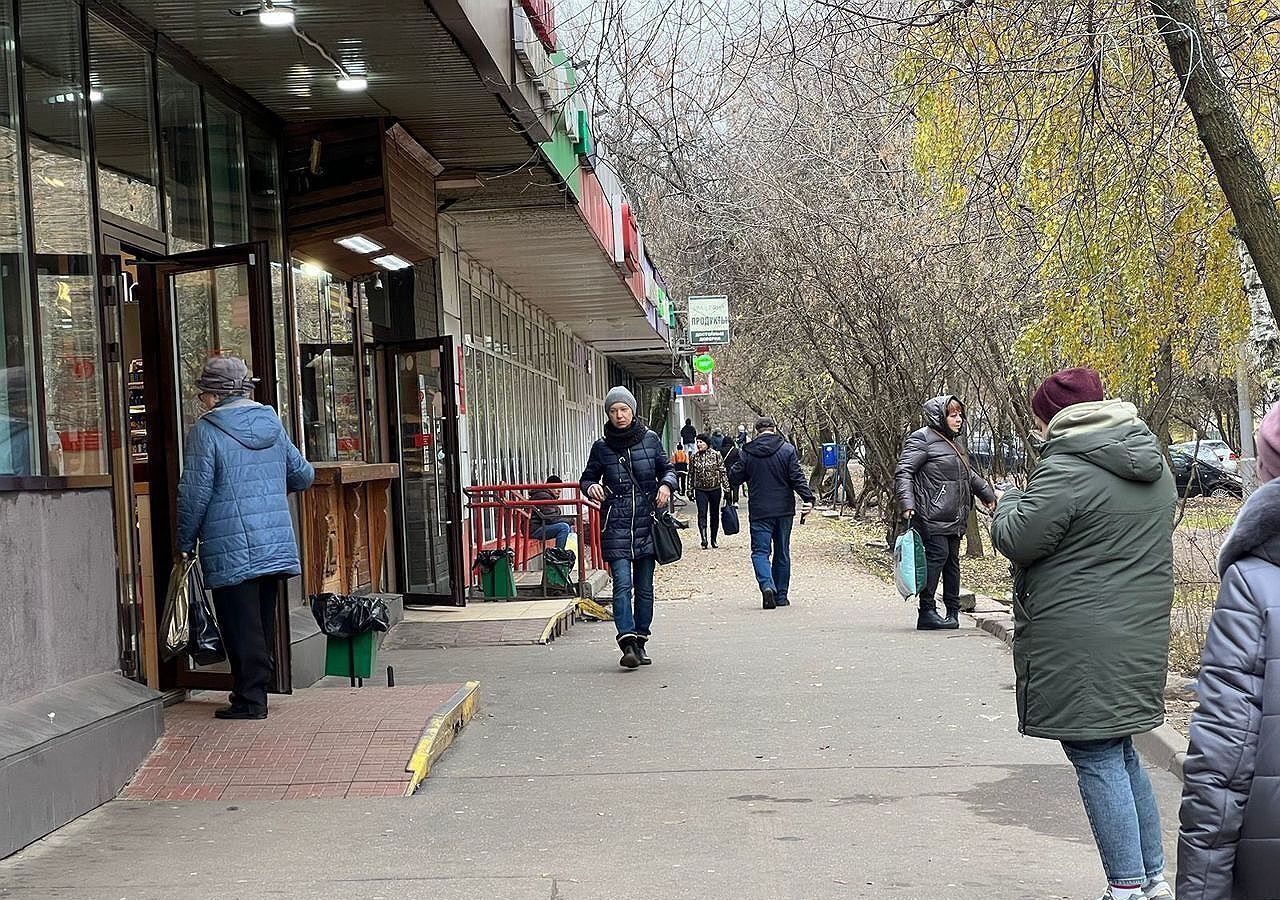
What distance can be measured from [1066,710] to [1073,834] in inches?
62.2

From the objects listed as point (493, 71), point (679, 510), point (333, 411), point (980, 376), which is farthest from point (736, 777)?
point (679, 510)

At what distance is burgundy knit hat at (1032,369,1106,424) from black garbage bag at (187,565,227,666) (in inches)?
175

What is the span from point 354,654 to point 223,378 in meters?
1.99

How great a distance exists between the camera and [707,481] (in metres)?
25.1

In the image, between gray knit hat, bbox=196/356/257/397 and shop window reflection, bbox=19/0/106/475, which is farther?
gray knit hat, bbox=196/356/257/397

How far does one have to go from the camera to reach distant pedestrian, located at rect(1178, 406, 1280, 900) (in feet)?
9.82

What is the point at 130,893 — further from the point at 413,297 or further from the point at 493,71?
the point at 413,297

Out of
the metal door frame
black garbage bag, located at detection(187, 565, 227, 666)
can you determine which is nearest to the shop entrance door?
the metal door frame

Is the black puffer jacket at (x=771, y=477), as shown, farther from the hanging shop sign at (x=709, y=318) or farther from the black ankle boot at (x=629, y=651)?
the hanging shop sign at (x=709, y=318)

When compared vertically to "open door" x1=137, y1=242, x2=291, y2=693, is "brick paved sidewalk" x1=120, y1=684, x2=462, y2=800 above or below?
below

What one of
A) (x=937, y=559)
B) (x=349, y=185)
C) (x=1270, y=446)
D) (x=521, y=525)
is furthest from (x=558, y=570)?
(x=1270, y=446)

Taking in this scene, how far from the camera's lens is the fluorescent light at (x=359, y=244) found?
1123 centimetres

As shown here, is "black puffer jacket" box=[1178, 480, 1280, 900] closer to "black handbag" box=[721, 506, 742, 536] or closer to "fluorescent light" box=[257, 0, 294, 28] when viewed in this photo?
"fluorescent light" box=[257, 0, 294, 28]

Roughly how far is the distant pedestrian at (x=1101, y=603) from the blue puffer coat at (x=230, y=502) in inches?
162
